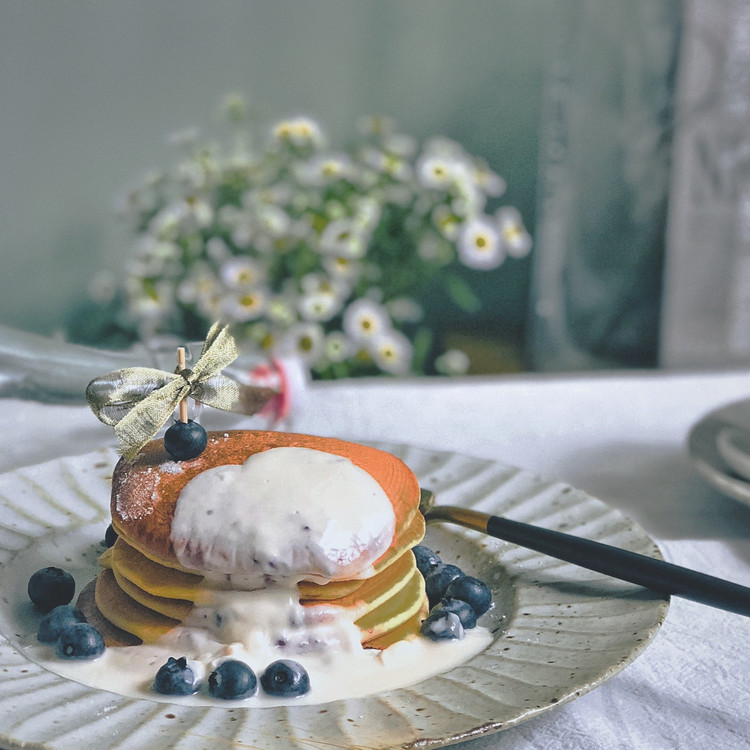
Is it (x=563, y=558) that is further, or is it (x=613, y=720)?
(x=563, y=558)

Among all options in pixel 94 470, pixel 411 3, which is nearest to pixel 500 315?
pixel 411 3

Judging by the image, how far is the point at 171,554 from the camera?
84 cm

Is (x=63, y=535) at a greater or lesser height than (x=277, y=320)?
greater

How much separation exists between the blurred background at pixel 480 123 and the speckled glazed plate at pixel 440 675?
7.08 feet

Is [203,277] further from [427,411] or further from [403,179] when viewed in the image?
[427,411]

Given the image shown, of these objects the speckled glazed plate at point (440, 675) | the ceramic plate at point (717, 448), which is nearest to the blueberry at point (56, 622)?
the speckled glazed plate at point (440, 675)

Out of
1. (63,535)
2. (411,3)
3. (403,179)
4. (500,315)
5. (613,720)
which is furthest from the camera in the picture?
(500,315)

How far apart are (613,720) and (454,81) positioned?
3.12 metres

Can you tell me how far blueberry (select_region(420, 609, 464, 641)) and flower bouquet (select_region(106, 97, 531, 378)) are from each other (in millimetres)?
1643

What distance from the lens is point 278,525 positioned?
83cm

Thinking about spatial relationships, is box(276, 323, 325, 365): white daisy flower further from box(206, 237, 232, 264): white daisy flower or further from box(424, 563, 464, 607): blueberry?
box(424, 563, 464, 607): blueberry

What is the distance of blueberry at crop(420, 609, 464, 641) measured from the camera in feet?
2.88

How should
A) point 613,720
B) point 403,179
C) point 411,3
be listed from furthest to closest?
point 411,3, point 403,179, point 613,720

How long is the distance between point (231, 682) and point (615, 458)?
0.90 metres
